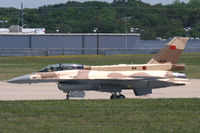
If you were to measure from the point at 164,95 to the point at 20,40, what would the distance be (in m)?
61.0

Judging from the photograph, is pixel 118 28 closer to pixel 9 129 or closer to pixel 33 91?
pixel 33 91

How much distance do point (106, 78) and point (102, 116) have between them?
23.3ft

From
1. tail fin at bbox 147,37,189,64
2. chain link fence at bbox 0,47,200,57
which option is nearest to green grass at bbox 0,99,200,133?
tail fin at bbox 147,37,189,64

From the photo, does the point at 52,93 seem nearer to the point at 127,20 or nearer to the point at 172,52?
the point at 172,52

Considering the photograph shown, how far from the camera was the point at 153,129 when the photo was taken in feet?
54.9

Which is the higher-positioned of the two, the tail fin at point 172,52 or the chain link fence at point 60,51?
the tail fin at point 172,52

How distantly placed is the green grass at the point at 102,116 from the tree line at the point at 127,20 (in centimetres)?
9521

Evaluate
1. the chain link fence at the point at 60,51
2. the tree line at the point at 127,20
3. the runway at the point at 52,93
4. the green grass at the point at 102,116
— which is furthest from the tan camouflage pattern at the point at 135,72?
the tree line at the point at 127,20

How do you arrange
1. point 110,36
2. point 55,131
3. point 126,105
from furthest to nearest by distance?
1. point 110,36
2. point 126,105
3. point 55,131

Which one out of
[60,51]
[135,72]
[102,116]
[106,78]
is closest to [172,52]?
[135,72]

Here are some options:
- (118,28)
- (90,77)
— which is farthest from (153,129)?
(118,28)

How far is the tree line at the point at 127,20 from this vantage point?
124 meters

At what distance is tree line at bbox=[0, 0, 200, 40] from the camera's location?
12394 centimetres

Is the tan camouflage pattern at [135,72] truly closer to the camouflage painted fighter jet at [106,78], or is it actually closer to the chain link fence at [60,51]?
the camouflage painted fighter jet at [106,78]
